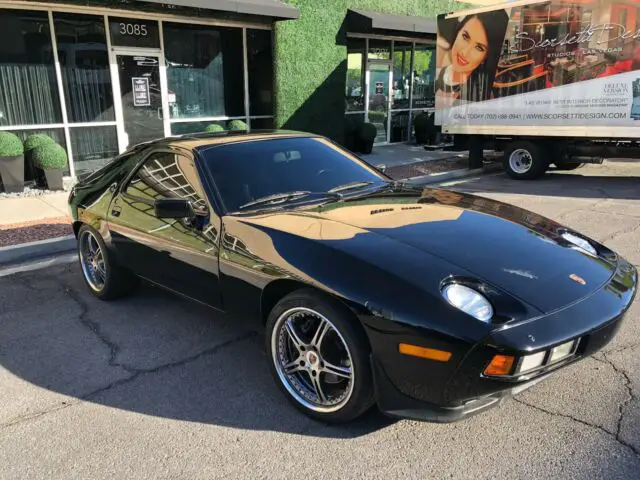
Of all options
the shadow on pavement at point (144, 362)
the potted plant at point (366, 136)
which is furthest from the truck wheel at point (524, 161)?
the shadow on pavement at point (144, 362)

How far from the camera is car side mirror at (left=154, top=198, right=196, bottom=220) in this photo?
3.29 meters

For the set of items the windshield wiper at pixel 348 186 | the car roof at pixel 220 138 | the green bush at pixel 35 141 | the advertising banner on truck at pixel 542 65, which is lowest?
the windshield wiper at pixel 348 186

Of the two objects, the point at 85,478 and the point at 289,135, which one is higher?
the point at 289,135

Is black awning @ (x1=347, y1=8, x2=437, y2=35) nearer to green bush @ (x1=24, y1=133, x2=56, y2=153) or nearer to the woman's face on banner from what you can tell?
the woman's face on banner

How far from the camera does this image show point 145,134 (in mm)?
10852

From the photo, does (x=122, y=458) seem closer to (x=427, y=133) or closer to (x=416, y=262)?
(x=416, y=262)

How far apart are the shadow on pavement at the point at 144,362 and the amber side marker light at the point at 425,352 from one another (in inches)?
24.8

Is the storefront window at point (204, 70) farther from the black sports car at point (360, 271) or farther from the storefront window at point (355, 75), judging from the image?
the black sports car at point (360, 271)

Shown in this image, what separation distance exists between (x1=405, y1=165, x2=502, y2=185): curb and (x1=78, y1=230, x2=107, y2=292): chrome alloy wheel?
21.9 ft

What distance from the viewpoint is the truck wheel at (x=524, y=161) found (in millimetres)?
10586

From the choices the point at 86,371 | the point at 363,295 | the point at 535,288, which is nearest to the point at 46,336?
the point at 86,371

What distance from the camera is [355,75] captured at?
48.3 feet

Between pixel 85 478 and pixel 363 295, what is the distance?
1.56m

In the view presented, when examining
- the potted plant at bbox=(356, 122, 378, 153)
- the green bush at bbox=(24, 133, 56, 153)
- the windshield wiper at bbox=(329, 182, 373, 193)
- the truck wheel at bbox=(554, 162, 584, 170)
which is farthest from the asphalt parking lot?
the potted plant at bbox=(356, 122, 378, 153)
